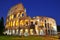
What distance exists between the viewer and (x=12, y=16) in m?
24.2

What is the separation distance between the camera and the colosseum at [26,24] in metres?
22.9

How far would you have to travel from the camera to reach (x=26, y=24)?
2309 centimetres

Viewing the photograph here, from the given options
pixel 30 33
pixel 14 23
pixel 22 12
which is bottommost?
pixel 30 33

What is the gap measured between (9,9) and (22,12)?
205 centimetres

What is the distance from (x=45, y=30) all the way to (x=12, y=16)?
522cm

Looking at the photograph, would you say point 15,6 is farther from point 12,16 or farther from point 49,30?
point 49,30

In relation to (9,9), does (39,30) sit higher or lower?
lower

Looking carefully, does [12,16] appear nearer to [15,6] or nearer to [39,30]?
[15,6]

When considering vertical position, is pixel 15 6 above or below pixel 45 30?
above

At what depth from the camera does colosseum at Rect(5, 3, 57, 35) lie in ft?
75.3

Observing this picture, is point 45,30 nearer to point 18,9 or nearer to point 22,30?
point 22,30

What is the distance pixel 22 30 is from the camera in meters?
23.2

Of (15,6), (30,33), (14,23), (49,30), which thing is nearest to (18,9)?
(15,6)

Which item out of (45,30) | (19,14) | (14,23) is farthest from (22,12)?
(45,30)
